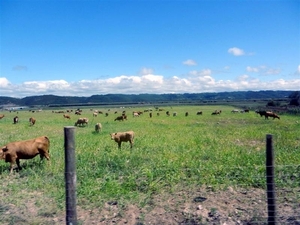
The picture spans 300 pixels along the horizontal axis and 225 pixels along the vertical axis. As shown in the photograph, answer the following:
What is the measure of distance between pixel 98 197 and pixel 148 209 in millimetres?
1388

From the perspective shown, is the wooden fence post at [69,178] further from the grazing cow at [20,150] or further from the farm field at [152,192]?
the grazing cow at [20,150]

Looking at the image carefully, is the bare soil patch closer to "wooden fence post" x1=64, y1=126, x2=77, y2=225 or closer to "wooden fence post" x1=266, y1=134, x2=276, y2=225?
"wooden fence post" x1=266, y1=134, x2=276, y2=225

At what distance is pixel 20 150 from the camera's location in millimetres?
10367

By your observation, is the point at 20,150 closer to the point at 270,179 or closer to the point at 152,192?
the point at 152,192

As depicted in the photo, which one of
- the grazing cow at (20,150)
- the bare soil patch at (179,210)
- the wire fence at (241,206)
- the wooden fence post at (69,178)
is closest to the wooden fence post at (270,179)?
the wire fence at (241,206)

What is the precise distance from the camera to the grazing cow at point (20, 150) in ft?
33.5

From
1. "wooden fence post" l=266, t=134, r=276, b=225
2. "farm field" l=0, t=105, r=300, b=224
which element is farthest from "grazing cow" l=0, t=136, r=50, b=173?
"wooden fence post" l=266, t=134, r=276, b=225

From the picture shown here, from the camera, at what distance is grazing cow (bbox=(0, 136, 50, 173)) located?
1020cm

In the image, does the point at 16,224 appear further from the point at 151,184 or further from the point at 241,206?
the point at 241,206

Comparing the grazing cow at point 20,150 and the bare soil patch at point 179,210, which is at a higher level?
the grazing cow at point 20,150

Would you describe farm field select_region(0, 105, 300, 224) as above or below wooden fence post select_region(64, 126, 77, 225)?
below

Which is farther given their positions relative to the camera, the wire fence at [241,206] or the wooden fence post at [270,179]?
the wire fence at [241,206]

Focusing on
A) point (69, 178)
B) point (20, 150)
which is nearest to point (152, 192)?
point (69, 178)

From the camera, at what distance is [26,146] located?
34.6 ft
